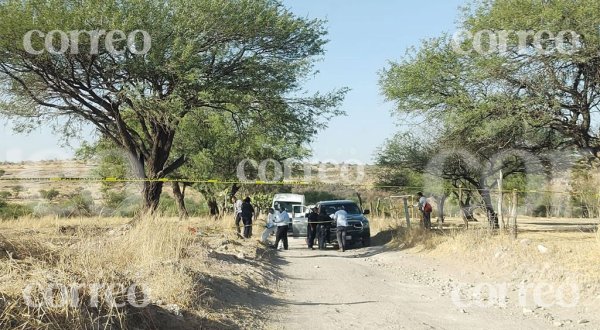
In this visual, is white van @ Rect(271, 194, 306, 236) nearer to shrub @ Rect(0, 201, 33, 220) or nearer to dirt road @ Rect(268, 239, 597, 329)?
shrub @ Rect(0, 201, 33, 220)

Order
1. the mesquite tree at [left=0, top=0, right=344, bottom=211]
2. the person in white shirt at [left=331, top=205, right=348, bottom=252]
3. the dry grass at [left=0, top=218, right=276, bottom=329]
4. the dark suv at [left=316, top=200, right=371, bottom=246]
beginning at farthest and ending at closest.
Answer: the dark suv at [left=316, top=200, right=371, bottom=246] → the person in white shirt at [left=331, top=205, right=348, bottom=252] → the mesquite tree at [left=0, top=0, right=344, bottom=211] → the dry grass at [left=0, top=218, right=276, bottom=329]

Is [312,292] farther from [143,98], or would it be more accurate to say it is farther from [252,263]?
[143,98]

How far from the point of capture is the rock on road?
8.03m

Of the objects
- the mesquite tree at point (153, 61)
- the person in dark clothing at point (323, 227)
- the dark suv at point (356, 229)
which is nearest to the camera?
the mesquite tree at point (153, 61)

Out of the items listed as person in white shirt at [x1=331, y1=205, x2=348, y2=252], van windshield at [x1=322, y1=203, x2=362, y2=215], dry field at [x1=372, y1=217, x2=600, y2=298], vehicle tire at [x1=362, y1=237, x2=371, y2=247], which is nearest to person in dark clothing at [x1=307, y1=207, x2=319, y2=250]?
person in white shirt at [x1=331, y1=205, x2=348, y2=252]

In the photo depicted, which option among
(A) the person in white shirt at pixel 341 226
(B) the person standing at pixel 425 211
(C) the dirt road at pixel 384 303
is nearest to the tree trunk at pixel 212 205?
(B) the person standing at pixel 425 211

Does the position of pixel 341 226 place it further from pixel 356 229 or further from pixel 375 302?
pixel 375 302

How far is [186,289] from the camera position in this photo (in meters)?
7.35

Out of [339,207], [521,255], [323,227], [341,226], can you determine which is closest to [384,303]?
[521,255]

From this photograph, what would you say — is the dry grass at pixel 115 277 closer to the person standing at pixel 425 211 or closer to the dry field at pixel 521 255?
the dry field at pixel 521 255

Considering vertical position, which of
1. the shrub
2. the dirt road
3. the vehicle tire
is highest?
the shrub

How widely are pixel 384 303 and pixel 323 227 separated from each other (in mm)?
12548

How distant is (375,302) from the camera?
9.56 meters

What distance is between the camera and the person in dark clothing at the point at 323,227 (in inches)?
862
